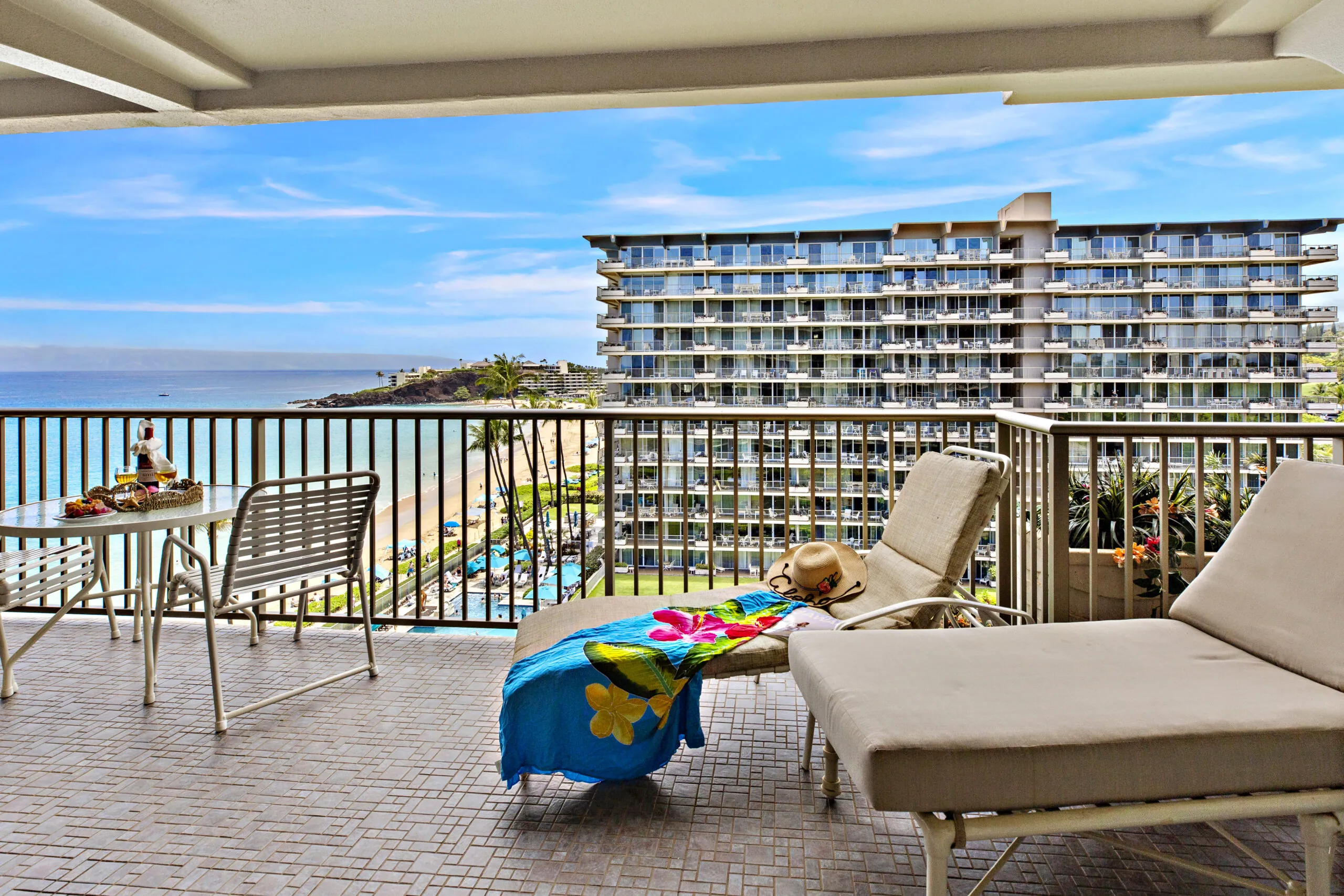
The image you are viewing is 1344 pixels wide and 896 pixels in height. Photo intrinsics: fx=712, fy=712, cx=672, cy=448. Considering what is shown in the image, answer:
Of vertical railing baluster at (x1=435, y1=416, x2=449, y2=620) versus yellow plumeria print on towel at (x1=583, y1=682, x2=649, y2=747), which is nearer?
yellow plumeria print on towel at (x1=583, y1=682, x2=649, y2=747)

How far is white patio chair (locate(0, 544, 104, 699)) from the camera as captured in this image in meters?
2.51

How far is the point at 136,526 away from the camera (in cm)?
247

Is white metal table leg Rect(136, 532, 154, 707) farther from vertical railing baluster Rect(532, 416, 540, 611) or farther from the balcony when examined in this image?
vertical railing baluster Rect(532, 416, 540, 611)

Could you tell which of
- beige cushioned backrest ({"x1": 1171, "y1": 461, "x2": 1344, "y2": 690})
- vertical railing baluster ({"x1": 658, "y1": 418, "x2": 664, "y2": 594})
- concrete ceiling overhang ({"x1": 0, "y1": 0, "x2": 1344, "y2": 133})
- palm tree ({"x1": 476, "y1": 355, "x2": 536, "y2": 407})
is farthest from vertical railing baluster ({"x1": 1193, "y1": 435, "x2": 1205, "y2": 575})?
palm tree ({"x1": 476, "y1": 355, "x2": 536, "y2": 407})

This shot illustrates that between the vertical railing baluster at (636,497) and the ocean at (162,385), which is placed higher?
the ocean at (162,385)

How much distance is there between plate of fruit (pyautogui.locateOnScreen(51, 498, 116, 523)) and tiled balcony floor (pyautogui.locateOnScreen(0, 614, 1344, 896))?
2.16 ft

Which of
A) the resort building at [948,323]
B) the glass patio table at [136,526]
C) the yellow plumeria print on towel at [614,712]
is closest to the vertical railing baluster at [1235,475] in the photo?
the yellow plumeria print on towel at [614,712]

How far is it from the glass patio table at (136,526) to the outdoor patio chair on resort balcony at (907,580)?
1284 millimetres

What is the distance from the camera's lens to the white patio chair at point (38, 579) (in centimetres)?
251

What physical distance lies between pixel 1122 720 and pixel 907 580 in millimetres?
1039

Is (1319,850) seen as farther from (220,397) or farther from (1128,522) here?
(220,397)

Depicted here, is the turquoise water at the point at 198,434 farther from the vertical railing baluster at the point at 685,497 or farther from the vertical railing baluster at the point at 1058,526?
the vertical railing baluster at the point at 1058,526

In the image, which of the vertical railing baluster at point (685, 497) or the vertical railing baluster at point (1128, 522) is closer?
the vertical railing baluster at point (1128, 522)

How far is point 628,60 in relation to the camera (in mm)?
3342
